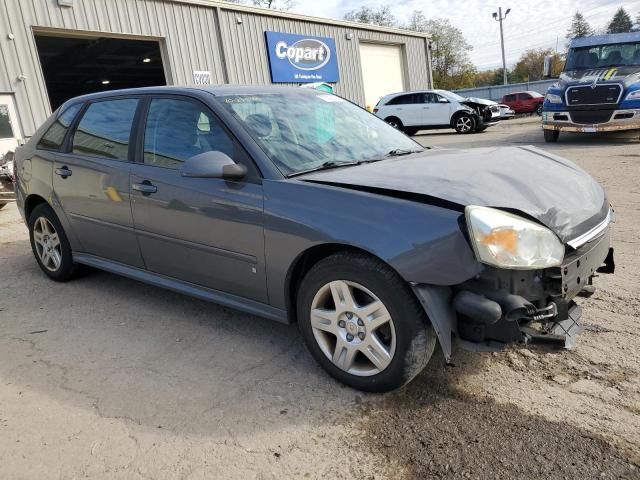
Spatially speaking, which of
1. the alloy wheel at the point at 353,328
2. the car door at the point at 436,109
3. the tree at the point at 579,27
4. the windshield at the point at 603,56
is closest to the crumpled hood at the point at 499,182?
the alloy wheel at the point at 353,328

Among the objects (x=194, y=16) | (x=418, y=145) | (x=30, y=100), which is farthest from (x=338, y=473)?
(x=194, y=16)

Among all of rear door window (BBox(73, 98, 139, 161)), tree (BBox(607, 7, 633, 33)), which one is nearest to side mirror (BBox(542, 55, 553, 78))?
rear door window (BBox(73, 98, 139, 161))

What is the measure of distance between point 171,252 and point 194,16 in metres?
14.7

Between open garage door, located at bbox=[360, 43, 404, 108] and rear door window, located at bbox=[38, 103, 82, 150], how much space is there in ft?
64.9

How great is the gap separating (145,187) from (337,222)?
158 cm

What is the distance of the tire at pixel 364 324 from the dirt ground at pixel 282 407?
0.14 metres

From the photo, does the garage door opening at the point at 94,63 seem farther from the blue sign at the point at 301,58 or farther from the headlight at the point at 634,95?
the headlight at the point at 634,95

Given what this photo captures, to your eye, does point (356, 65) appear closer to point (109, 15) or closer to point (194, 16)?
point (194, 16)

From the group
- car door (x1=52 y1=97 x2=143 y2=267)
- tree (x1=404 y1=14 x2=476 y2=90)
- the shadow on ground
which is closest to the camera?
the shadow on ground

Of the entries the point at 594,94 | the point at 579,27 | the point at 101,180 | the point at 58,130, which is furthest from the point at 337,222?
the point at 579,27

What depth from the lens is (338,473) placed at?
7.09 feet

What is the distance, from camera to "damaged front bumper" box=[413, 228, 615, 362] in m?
2.32

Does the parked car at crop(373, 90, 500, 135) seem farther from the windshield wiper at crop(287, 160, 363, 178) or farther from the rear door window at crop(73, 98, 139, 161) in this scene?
the windshield wiper at crop(287, 160, 363, 178)

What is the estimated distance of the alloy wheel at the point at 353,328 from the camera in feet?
8.46
